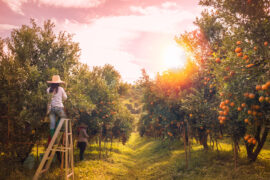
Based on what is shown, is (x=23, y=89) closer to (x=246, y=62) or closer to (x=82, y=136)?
(x=82, y=136)

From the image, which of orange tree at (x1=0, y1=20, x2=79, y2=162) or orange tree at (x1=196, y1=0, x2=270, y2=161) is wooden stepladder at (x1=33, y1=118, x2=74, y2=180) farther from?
orange tree at (x1=196, y1=0, x2=270, y2=161)

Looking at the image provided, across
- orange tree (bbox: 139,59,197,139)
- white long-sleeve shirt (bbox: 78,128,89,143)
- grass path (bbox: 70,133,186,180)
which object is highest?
orange tree (bbox: 139,59,197,139)

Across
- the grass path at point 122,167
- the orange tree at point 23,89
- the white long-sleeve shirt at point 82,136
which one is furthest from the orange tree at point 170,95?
the orange tree at point 23,89

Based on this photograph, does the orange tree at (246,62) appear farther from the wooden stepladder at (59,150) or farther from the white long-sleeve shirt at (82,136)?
the white long-sleeve shirt at (82,136)

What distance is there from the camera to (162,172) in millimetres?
12797

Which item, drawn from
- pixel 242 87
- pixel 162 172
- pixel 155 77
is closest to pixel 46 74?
pixel 155 77

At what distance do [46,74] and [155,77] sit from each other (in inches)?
357

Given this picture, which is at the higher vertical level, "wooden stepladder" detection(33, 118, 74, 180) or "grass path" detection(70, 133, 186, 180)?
"wooden stepladder" detection(33, 118, 74, 180)

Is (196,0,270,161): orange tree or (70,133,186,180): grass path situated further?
(70,133,186,180): grass path

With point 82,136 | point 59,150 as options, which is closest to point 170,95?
point 82,136

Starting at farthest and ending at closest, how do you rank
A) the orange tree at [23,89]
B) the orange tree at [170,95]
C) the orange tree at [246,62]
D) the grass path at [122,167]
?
the orange tree at [170,95], the grass path at [122,167], the orange tree at [23,89], the orange tree at [246,62]

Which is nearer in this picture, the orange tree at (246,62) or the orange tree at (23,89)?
the orange tree at (246,62)

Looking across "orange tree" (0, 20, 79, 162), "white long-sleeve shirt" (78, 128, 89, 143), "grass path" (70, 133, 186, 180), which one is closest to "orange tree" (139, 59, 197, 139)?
"grass path" (70, 133, 186, 180)

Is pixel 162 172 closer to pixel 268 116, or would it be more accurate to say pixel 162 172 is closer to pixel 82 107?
pixel 82 107
